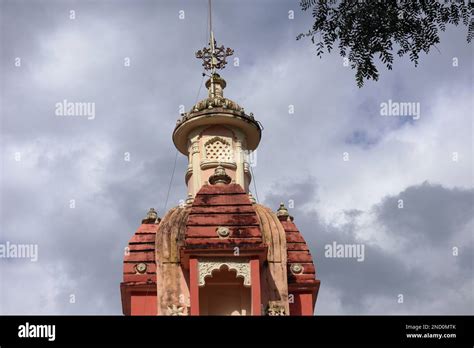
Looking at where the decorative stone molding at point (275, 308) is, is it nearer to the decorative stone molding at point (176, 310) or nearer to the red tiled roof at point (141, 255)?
the decorative stone molding at point (176, 310)

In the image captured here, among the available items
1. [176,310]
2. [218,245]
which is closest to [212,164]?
[218,245]

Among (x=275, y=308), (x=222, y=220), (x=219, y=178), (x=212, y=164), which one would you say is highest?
(x=212, y=164)

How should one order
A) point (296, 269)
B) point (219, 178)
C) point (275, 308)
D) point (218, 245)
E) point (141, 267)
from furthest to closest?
point (296, 269) → point (141, 267) → point (219, 178) → point (275, 308) → point (218, 245)

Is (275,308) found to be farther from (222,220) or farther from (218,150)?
(218,150)

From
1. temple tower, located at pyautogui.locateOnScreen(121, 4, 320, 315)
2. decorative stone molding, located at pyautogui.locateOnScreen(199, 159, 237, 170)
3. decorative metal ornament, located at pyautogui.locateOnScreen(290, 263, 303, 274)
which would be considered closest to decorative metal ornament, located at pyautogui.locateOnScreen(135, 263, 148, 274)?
temple tower, located at pyautogui.locateOnScreen(121, 4, 320, 315)

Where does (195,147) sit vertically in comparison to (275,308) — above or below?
above

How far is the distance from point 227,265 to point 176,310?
1.57 m

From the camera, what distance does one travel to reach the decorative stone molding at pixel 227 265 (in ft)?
55.7

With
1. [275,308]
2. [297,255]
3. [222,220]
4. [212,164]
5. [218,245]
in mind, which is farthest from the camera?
[212,164]

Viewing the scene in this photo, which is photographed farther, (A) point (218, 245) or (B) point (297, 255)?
(B) point (297, 255)

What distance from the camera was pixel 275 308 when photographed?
17.2 meters
